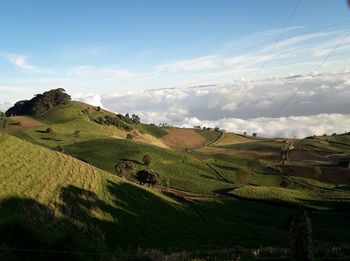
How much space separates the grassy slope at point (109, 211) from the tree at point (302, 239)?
23065 millimetres

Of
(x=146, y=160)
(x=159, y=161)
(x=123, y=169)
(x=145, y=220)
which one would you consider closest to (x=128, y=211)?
(x=145, y=220)

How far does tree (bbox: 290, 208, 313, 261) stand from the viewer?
78.7 feet

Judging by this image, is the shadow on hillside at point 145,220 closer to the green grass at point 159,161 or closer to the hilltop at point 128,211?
the hilltop at point 128,211

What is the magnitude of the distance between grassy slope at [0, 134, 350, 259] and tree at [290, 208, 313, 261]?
2306 centimetres

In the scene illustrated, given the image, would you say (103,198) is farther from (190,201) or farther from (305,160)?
(305,160)

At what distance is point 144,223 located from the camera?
6425cm

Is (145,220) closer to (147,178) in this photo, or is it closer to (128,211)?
(128,211)

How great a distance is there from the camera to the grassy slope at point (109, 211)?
2115 inches

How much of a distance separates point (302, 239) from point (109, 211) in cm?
4298

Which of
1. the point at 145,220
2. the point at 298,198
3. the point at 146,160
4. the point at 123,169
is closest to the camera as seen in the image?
the point at 145,220

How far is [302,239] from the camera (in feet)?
78.9

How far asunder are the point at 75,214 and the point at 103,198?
35.5 ft

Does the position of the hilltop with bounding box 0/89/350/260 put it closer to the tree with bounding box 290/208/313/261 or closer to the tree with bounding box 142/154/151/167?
the tree with bounding box 290/208/313/261

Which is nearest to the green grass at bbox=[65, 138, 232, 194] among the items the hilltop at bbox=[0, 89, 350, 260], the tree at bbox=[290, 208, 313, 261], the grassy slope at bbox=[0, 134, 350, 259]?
the hilltop at bbox=[0, 89, 350, 260]
